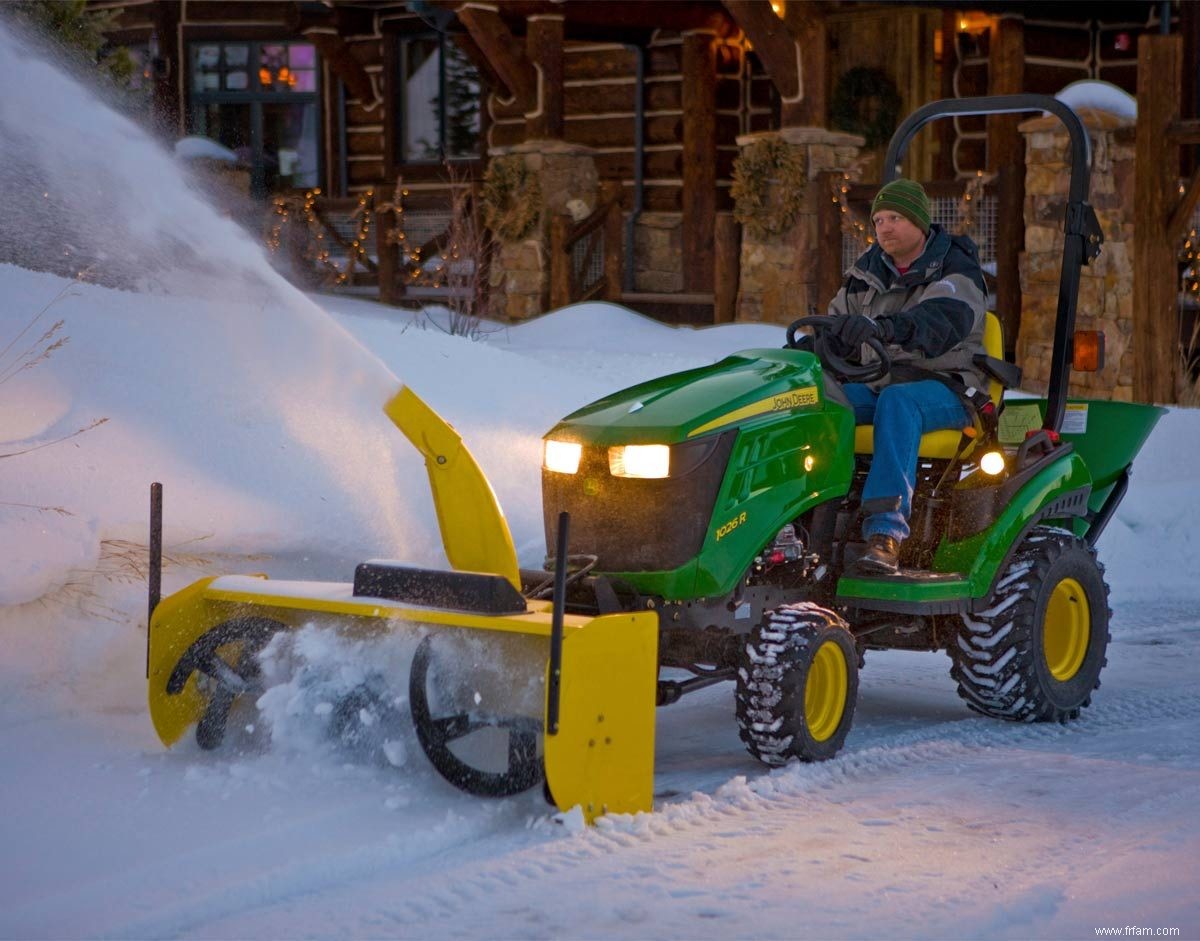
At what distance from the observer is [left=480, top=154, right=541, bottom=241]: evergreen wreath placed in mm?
15133

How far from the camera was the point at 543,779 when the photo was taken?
Result: 3.98 m

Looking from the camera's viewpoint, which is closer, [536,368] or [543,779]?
[543,779]

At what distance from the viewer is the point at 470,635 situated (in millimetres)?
4090

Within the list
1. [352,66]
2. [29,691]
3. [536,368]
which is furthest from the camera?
[352,66]

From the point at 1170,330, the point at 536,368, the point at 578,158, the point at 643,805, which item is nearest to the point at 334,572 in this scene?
the point at 643,805

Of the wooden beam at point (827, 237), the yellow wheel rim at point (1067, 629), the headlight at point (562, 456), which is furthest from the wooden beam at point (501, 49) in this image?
the headlight at point (562, 456)

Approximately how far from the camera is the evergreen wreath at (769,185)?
12.6 m

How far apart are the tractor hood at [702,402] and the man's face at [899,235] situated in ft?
1.88

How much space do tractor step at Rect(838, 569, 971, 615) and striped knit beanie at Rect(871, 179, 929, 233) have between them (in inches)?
43.5

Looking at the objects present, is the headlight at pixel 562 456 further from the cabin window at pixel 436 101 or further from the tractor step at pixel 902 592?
the cabin window at pixel 436 101

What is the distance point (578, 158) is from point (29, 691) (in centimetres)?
1138

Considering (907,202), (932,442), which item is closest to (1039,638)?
(932,442)

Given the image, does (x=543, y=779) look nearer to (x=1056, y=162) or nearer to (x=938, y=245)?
(x=938, y=245)

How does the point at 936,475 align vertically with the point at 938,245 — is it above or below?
below
